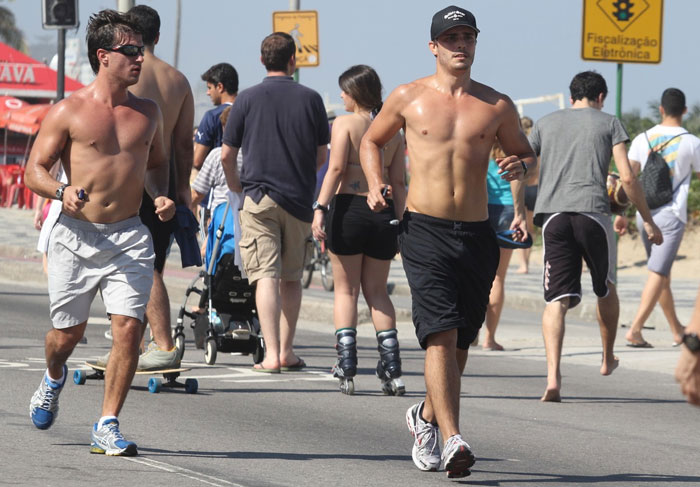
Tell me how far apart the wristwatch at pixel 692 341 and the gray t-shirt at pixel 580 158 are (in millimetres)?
5633

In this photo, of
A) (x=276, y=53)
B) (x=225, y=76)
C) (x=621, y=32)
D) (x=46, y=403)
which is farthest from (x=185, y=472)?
(x=621, y=32)

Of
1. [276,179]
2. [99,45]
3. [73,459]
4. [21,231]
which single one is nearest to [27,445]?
[73,459]

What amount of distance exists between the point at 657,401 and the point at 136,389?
3.41m

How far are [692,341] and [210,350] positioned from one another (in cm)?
677

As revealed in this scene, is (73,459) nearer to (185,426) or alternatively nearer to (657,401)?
(185,426)

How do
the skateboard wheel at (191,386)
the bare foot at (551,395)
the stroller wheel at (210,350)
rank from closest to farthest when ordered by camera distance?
the skateboard wheel at (191,386), the bare foot at (551,395), the stroller wheel at (210,350)

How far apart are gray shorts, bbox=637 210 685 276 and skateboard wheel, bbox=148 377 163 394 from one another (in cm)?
493

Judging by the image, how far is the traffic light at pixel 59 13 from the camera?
17.5m

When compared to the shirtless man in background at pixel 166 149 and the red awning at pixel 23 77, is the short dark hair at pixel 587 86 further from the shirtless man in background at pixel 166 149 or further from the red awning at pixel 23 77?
the red awning at pixel 23 77

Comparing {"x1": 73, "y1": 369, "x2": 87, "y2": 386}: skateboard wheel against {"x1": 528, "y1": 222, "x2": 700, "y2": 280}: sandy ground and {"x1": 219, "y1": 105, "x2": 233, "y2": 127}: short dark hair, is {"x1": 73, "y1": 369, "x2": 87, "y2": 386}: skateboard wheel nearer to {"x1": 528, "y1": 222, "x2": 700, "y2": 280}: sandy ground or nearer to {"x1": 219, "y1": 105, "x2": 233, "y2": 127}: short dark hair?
{"x1": 219, "y1": 105, "x2": 233, "y2": 127}: short dark hair

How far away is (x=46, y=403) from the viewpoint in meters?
6.96

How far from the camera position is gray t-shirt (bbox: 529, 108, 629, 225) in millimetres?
9523

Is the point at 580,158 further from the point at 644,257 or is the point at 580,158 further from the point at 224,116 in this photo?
the point at 644,257

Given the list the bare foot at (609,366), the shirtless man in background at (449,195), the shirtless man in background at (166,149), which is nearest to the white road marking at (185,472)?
the shirtless man in background at (449,195)
